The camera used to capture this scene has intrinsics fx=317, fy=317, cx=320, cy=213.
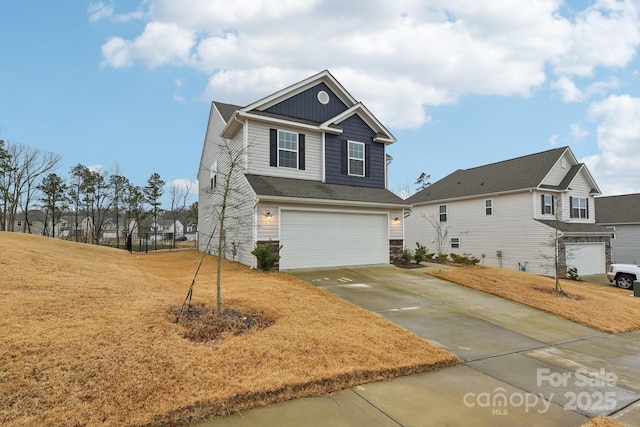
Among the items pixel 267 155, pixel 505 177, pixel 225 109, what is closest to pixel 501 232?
pixel 505 177

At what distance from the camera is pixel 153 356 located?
3.73 metres

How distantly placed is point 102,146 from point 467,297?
36.1m

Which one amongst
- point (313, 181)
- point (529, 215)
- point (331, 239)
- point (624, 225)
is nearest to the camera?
point (331, 239)

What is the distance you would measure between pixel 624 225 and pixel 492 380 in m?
32.1

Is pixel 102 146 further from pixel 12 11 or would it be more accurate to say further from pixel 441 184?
pixel 441 184

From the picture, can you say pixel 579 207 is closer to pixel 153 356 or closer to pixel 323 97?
pixel 323 97

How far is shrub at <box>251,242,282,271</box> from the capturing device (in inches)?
420

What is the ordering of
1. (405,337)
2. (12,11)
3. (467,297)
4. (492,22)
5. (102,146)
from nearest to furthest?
(405,337)
(467,297)
(12,11)
(492,22)
(102,146)

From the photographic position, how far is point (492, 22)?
11648 mm

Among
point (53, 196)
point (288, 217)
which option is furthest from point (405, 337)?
point (53, 196)

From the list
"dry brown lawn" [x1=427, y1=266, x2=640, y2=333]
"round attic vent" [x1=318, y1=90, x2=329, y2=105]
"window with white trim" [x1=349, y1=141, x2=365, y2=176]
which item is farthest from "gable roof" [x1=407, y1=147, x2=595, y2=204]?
"round attic vent" [x1=318, y1=90, x2=329, y2=105]

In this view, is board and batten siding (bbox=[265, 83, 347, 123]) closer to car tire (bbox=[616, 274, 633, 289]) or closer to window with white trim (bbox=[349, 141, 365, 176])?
window with white trim (bbox=[349, 141, 365, 176])

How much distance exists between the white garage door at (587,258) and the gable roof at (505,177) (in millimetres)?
4047

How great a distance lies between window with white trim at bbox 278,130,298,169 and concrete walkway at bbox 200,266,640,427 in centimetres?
674
